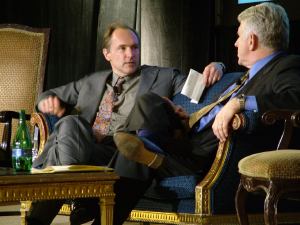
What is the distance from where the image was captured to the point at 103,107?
3.26 metres

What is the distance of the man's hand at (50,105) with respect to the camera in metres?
3.17

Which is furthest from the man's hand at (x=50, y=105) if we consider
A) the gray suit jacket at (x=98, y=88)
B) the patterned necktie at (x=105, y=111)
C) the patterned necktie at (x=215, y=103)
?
the patterned necktie at (x=215, y=103)

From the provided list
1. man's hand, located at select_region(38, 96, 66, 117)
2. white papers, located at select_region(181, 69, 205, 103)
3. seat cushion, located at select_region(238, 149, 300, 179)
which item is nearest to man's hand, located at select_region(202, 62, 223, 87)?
white papers, located at select_region(181, 69, 205, 103)

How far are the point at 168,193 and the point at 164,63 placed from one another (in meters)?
1.63

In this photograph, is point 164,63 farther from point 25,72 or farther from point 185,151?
point 185,151

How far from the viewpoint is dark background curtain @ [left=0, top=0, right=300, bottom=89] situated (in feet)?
12.8

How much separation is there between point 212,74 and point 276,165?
0.99 m

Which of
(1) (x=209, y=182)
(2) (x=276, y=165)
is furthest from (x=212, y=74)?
(2) (x=276, y=165)

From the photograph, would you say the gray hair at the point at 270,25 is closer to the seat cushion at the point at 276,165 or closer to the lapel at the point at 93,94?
the seat cushion at the point at 276,165

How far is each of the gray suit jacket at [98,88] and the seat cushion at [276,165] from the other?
42.4 inches

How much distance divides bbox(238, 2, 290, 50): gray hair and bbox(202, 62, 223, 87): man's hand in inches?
13.3

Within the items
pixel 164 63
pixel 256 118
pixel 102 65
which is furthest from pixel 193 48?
pixel 256 118

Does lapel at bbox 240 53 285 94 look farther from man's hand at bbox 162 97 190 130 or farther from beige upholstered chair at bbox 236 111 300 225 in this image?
beige upholstered chair at bbox 236 111 300 225

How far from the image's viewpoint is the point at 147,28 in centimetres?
411
